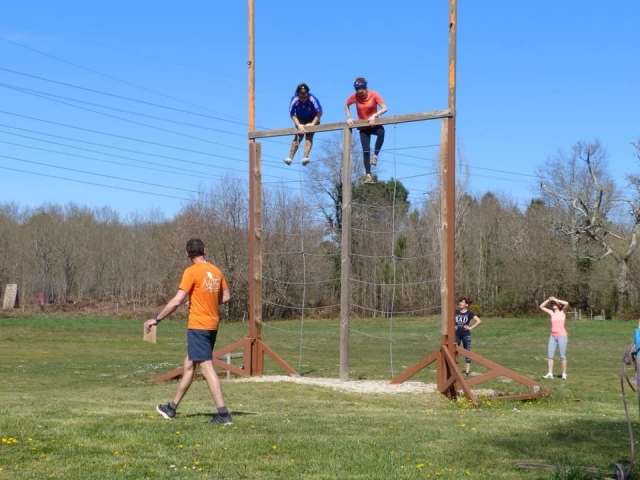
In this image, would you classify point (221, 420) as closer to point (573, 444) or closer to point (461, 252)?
point (573, 444)

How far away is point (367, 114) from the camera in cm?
1636

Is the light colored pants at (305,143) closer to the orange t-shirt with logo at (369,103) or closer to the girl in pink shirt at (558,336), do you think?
the orange t-shirt with logo at (369,103)

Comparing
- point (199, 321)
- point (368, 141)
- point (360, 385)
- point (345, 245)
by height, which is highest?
point (368, 141)

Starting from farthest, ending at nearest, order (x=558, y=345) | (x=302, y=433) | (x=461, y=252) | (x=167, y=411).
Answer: (x=461, y=252)
(x=558, y=345)
(x=167, y=411)
(x=302, y=433)

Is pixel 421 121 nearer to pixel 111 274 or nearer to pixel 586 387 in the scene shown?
pixel 586 387

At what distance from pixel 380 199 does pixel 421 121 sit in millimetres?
5351

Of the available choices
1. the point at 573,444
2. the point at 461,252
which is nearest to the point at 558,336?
the point at 573,444

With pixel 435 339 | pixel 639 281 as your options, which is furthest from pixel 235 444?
pixel 639 281

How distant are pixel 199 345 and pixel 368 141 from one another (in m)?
7.91

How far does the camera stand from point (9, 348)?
30.1 metres

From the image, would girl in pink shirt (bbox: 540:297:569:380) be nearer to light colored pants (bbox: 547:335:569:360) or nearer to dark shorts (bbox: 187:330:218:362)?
light colored pants (bbox: 547:335:569:360)

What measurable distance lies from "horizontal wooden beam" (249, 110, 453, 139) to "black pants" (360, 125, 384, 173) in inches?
7.1

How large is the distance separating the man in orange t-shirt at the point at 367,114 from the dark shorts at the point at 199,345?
24.4ft

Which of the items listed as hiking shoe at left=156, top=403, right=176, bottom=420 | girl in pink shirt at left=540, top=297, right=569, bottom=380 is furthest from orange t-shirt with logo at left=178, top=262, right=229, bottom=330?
girl in pink shirt at left=540, top=297, right=569, bottom=380
